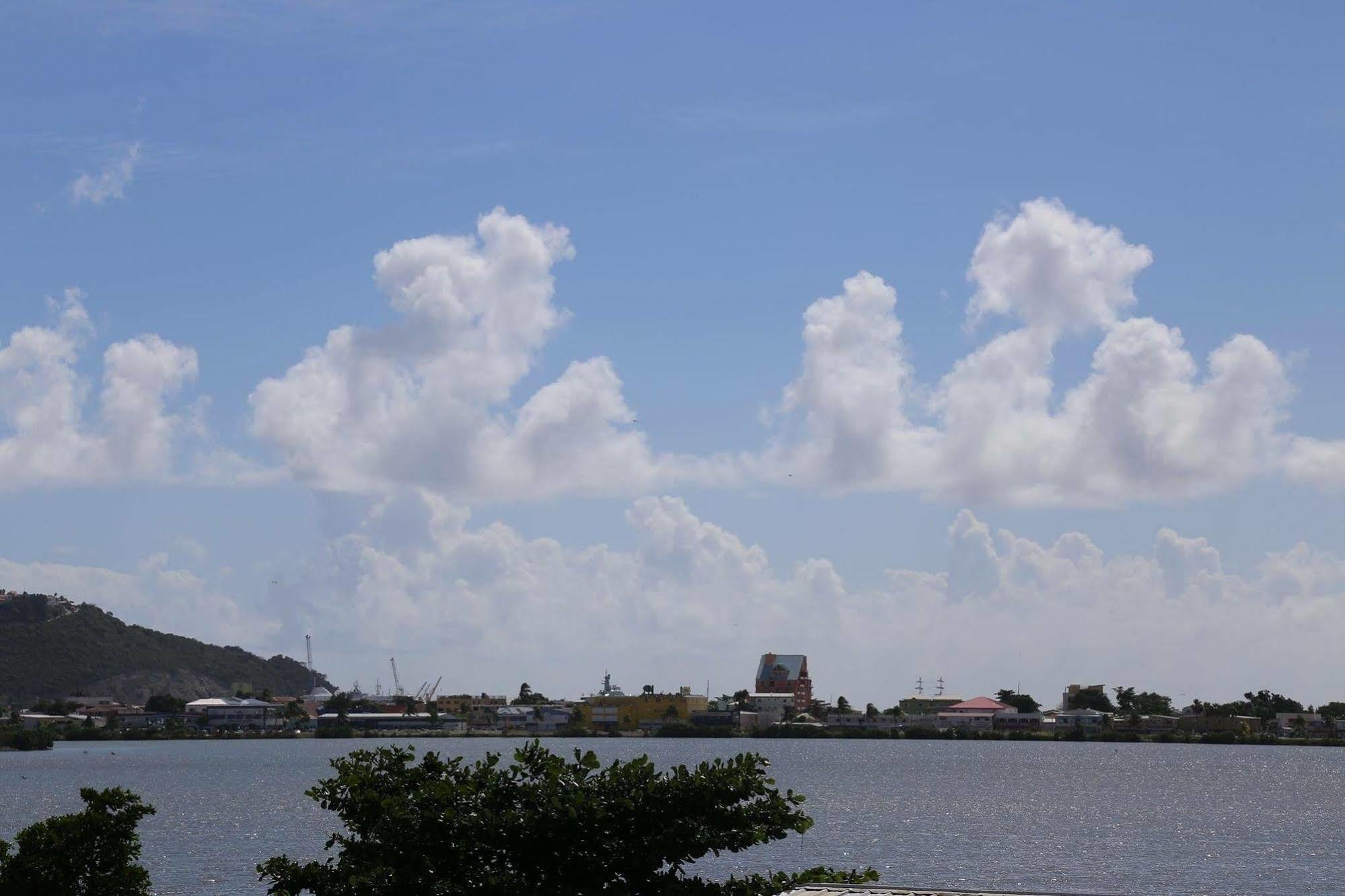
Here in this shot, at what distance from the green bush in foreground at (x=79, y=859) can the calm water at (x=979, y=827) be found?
30300 mm

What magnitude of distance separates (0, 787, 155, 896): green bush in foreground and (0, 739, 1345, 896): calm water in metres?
30.3

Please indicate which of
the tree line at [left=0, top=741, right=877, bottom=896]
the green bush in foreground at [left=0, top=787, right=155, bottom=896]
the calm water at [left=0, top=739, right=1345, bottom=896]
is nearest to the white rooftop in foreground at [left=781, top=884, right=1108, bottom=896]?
the calm water at [left=0, top=739, right=1345, bottom=896]

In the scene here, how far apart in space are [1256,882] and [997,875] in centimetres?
1184

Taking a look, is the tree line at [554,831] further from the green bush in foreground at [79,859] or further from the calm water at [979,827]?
the calm water at [979,827]

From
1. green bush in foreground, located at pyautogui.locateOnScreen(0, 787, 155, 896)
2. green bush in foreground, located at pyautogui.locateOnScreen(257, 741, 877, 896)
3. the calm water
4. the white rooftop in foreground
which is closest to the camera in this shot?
Result: green bush in foreground, located at pyautogui.locateOnScreen(257, 741, 877, 896)

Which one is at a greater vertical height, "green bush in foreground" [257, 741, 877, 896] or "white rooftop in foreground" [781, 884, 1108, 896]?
"green bush in foreground" [257, 741, 877, 896]

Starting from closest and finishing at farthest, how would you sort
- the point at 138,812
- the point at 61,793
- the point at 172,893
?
1. the point at 138,812
2. the point at 172,893
3. the point at 61,793

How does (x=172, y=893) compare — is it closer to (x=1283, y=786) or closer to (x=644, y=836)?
(x=644, y=836)

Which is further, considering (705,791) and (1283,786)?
(1283,786)

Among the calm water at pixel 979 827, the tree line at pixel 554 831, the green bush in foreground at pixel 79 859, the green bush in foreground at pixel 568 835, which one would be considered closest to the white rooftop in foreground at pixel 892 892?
the calm water at pixel 979 827

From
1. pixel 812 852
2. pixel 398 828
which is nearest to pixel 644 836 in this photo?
pixel 398 828

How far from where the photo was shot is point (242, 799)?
12719 centimetres

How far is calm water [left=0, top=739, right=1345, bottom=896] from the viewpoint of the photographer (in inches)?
2810

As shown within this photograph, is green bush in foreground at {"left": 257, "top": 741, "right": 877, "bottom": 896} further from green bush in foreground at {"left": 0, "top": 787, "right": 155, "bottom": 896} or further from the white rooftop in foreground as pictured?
the white rooftop in foreground
